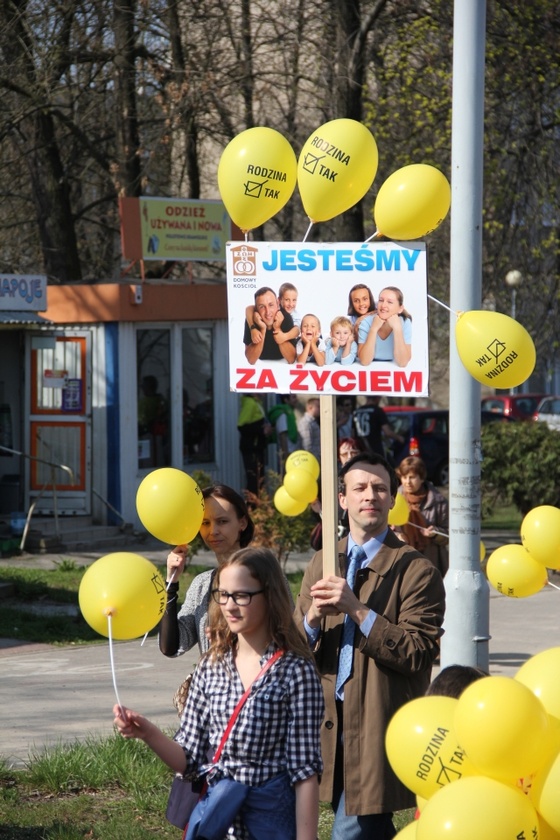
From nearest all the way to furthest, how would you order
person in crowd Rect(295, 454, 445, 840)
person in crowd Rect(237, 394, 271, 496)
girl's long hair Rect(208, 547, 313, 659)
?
1. girl's long hair Rect(208, 547, 313, 659)
2. person in crowd Rect(295, 454, 445, 840)
3. person in crowd Rect(237, 394, 271, 496)

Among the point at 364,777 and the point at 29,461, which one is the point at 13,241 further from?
the point at 364,777

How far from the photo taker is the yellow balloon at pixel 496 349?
455 centimetres

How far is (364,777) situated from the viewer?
13.5 ft

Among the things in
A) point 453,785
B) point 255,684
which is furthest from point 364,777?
point 453,785

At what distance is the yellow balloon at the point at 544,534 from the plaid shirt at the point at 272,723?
2.26 meters

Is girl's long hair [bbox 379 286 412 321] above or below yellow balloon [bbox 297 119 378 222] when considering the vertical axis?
below

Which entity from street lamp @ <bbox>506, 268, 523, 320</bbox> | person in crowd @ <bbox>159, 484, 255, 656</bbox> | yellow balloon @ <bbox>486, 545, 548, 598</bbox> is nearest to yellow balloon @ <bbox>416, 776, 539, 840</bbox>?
person in crowd @ <bbox>159, 484, 255, 656</bbox>

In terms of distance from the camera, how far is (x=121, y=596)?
3.96 m

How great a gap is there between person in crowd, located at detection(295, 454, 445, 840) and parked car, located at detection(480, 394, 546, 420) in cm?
2787

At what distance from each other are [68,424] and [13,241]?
8.29 meters

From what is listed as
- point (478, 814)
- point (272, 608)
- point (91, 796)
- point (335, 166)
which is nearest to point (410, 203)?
point (335, 166)

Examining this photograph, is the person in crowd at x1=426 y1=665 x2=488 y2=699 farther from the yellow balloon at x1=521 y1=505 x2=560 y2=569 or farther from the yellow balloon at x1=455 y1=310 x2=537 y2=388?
the yellow balloon at x1=521 y1=505 x2=560 y2=569

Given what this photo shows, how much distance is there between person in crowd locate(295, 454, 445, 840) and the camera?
408 centimetres

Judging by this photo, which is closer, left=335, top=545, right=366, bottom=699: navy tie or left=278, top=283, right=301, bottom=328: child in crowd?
left=335, top=545, right=366, bottom=699: navy tie
